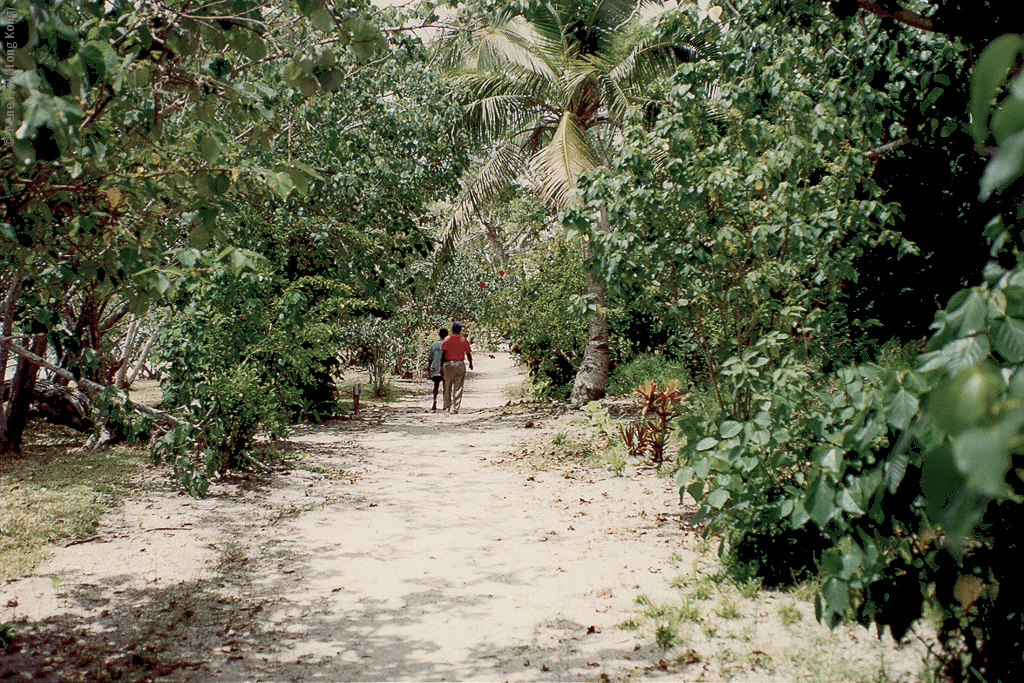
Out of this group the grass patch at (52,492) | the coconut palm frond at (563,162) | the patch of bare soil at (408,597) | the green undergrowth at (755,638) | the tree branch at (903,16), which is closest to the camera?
the green undergrowth at (755,638)

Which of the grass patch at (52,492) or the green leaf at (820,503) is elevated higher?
the green leaf at (820,503)

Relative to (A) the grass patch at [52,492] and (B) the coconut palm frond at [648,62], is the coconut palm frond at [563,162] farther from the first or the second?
(A) the grass patch at [52,492]

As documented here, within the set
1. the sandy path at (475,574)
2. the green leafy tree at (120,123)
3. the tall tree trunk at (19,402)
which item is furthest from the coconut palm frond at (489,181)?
the green leafy tree at (120,123)

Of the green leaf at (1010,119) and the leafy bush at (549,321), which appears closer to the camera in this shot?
the green leaf at (1010,119)

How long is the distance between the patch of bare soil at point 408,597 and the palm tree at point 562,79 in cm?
649

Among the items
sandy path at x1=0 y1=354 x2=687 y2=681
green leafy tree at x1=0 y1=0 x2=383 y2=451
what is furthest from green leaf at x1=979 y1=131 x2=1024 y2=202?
sandy path at x1=0 y1=354 x2=687 y2=681

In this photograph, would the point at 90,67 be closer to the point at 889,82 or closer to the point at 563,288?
the point at 889,82

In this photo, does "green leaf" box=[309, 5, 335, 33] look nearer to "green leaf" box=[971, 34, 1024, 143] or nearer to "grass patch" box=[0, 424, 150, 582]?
"green leaf" box=[971, 34, 1024, 143]

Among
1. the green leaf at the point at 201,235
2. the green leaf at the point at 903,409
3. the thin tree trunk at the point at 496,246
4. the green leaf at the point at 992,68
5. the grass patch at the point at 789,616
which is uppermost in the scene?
the thin tree trunk at the point at 496,246

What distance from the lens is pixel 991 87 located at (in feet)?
2.98

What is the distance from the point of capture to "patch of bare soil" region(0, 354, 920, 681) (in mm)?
3699

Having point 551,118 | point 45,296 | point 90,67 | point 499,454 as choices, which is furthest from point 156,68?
point 551,118

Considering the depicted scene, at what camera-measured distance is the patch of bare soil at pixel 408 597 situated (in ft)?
12.1

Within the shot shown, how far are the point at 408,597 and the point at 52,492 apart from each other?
4.44 metres
